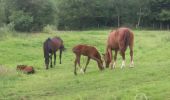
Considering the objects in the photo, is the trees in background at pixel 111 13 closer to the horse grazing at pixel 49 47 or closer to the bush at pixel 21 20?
the bush at pixel 21 20

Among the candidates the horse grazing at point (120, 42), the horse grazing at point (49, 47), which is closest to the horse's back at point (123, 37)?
the horse grazing at point (120, 42)

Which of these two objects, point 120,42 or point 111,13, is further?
point 111,13

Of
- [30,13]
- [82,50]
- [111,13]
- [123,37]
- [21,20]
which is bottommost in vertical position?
[21,20]

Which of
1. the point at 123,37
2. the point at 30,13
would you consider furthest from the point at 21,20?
the point at 123,37

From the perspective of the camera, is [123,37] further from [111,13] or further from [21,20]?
[111,13]

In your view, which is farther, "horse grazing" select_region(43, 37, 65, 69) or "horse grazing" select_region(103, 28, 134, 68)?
"horse grazing" select_region(43, 37, 65, 69)

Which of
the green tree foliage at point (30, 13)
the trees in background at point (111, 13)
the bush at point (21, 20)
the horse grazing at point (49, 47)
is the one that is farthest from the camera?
the trees in background at point (111, 13)

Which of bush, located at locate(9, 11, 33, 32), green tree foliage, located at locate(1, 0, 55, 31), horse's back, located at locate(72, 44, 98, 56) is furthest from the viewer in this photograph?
green tree foliage, located at locate(1, 0, 55, 31)

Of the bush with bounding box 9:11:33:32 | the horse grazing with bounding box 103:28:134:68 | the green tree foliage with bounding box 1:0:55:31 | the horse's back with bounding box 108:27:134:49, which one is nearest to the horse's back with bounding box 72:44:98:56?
the horse grazing with bounding box 103:28:134:68

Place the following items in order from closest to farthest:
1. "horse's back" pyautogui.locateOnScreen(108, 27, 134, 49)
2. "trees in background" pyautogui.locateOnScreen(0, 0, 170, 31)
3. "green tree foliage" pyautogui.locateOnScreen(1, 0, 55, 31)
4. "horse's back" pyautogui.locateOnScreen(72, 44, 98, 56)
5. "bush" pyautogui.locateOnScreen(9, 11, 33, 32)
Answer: "horse's back" pyautogui.locateOnScreen(108, 27, 134, 49) → "horse's back" pyautogui.locateOnScreen(72, 44, 98, 56) → "bush" pyautogui.locateOnScreen(9, 11, 33, 32) → "green tree foliage" pyautogui.locateOnScreen(1, 0, 55, 31) → "trees in background" pyautogui.locateOnScreen(0, 0, 170, 31)

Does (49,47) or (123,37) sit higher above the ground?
(123,37)

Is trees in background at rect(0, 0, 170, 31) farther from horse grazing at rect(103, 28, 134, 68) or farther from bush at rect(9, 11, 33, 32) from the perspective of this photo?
horse grazing at rect(103, 28, 134, 68)

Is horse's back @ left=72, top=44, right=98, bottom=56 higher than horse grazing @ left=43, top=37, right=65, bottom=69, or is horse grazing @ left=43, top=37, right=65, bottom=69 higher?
horse's back @ left=72, top=44, right=98, bottom=56

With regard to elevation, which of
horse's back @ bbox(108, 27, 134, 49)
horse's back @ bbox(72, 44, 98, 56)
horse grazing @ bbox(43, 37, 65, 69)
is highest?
horse's back @ bbox(108, 27, 134, 49)
